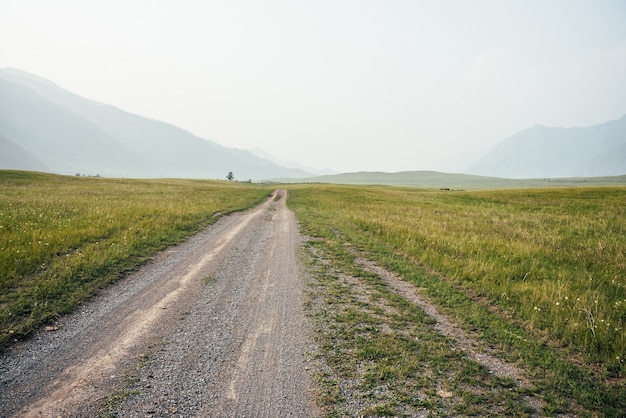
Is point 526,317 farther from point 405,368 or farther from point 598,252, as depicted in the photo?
point 598,252

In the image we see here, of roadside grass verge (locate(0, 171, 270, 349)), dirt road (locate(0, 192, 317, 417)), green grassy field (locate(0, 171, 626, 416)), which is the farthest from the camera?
roadside grass verge (locate(0, 171, 270, 349))

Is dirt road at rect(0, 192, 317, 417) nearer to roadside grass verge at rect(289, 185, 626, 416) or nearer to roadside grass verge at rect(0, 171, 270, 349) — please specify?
roadside grass verge at rect(0, 171, 270, 349)

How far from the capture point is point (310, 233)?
18.6 metres

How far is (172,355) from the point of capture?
18.2 feet

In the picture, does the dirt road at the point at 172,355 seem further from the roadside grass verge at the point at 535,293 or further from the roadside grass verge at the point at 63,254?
the roadside grass verge at the point at 535,293

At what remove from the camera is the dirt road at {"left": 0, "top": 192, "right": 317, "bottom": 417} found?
4.35 meters

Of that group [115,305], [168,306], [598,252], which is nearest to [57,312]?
[115,305]

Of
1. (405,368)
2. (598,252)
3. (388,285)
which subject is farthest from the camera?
(598,252)

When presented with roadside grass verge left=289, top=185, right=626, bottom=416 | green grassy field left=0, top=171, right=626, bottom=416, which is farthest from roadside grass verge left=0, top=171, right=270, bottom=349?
roadside grass verge left=289, top=185, right=626, bottom=416

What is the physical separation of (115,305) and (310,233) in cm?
1192

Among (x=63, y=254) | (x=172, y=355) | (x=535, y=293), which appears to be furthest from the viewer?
(x=63, y=254)

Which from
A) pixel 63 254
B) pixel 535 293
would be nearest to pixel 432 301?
pixel 535 293

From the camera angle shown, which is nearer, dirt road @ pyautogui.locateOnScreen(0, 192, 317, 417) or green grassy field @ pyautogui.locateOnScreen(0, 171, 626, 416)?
dirt road @ pyautogui.locateOnScreen(0, 192, 317, 417)

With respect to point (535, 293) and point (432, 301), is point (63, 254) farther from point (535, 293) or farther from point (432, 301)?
point (535, 293)
